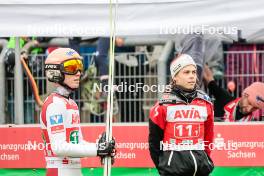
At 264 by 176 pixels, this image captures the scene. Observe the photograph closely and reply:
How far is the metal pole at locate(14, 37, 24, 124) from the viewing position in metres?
9.15

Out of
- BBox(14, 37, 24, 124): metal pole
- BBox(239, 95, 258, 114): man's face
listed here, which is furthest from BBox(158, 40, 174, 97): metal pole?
BBox(14, 37, 24, 124): metal pole

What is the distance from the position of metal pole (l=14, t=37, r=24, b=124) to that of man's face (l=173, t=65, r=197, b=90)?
103 inches

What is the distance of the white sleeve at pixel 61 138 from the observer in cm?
644

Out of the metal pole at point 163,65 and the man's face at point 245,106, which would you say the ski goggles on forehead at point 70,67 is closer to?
the metal pole at point 163,65

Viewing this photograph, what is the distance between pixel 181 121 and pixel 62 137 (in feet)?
3.82

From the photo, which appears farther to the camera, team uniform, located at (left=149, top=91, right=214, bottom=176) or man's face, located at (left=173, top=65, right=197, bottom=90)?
man's face, located at (left=173, top=65, right=197, bottom=90)

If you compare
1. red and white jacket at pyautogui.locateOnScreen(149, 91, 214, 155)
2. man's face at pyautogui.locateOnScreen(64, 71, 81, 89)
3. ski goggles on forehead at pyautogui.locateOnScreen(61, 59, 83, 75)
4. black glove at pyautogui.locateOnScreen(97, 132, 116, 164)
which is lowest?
black glove at pyautogui.locateOnScreen(97, 132, 116, 164)

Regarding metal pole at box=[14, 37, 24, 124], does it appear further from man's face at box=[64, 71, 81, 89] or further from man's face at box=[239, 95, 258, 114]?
man's face at box=[239, 95, 258, 114]

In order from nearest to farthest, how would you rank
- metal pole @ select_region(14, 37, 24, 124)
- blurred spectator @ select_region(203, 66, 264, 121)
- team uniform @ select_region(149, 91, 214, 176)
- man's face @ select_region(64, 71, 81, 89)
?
1. man's face @ select_region(64, 71, 81, 89)
2. team uniform @ select_region(149, 91, 214, 176)
3. metal pole @ select_region(14, 37, 24, 124)
4. blurred spectator @ select_region(203, 66, 264, 121)

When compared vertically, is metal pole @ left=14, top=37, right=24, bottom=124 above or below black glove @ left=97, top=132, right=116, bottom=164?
above

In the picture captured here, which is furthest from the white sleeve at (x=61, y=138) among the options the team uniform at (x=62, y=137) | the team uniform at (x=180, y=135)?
the team uniform at (x=180, y=135)

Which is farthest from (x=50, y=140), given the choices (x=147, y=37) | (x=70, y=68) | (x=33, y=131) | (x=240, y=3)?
(x=147, y=37)

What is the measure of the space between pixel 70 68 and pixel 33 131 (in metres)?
2.32

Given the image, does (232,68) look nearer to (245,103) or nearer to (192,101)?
(245,103)
